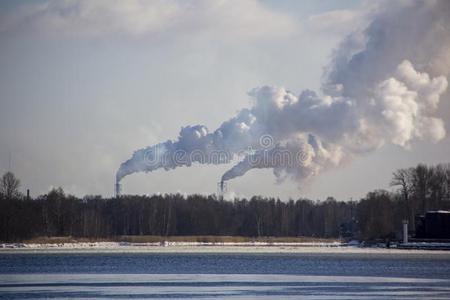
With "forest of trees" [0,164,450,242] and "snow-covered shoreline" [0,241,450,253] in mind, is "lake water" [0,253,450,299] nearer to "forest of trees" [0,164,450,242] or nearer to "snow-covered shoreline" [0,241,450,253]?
"snow-covered shoreline" [0,241,450,253]

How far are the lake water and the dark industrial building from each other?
28.8 metres

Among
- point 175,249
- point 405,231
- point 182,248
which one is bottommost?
point 175,249

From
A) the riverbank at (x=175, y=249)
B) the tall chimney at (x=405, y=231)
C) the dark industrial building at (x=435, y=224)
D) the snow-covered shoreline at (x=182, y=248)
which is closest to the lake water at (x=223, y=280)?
the riverbank at (x=175, y=249)

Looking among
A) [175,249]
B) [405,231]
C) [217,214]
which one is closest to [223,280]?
[175,249]

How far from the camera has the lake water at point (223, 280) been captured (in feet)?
138

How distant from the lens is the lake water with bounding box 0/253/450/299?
41938 mm

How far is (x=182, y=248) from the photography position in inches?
4158

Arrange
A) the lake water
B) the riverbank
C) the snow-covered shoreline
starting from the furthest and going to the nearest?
the snow-covered shoreline, the riverbank, the lake water

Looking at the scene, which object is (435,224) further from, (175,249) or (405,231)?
(175,249)

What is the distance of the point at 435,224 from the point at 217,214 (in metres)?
40.3

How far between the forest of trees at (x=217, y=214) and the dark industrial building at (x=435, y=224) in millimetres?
6017

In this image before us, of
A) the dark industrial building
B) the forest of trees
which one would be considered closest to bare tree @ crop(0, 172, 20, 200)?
the forest of trees

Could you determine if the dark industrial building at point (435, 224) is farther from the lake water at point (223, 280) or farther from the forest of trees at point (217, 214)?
the lake water at point (223, 280)

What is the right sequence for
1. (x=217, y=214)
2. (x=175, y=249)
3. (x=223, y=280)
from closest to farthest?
(x=223, y=280) < (x=175, y=249) < (x=217, y=214)
